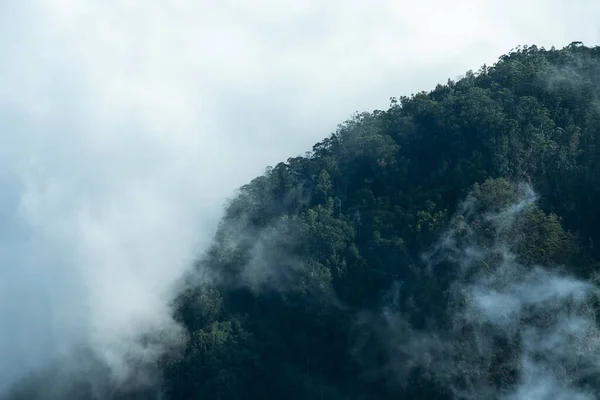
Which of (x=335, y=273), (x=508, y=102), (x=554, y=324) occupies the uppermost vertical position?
(x=508, y=102)

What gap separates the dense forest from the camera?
66375 millimetres

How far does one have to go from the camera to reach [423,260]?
2906 inches

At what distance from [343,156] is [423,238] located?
13542 mm

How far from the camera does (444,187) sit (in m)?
77.4

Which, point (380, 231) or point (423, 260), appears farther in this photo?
point (380, 231)

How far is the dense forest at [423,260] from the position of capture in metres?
66.4

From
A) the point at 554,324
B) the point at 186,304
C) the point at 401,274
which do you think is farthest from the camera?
the point at 186,304

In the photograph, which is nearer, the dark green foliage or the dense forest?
the dense forest

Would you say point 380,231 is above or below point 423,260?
above

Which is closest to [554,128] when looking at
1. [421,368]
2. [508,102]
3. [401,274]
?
[508,102]

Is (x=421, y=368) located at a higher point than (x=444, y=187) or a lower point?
lower

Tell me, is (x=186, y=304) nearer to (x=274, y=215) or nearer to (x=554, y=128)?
(x=274, y=215)

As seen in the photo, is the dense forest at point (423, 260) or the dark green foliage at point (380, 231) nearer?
the dense forest at point (423, 260)

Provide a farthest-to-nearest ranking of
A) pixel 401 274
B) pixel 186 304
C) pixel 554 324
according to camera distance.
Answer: pixel 186 304
pixel 401 274
pixel 554 324
